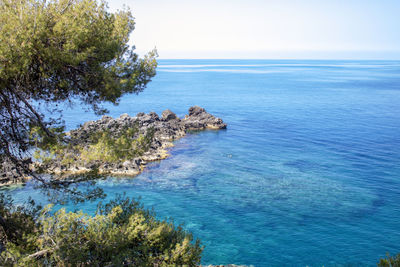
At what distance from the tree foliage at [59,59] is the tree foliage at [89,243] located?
2579 millimetres

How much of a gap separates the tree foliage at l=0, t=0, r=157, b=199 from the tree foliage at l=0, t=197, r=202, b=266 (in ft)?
8.46

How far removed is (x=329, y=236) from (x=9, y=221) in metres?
22.3

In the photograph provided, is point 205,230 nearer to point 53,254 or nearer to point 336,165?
point 53,254

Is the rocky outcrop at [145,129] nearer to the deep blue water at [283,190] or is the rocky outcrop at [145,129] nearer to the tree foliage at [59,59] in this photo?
the tree foliage at [59,59]

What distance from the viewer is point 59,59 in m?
9.84

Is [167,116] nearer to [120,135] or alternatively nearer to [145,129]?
[145,129]

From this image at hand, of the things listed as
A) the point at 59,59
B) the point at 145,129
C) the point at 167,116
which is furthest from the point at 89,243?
the point at 167,116

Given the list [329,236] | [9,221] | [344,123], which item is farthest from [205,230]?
[344,123]

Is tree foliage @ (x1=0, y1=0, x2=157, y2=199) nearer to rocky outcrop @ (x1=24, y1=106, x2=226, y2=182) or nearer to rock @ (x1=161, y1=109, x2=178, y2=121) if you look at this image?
rocky outcrop @ (x1=24, y1=106, x2=226, y2=182)

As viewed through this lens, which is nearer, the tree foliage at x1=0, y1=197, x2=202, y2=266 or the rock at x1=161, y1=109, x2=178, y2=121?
the tree foliage at x1=0, y1=197, x2=202, y2=266

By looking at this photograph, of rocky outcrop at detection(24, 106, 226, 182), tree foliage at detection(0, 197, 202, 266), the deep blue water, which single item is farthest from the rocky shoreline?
the deep blue water

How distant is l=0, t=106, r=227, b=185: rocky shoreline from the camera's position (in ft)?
38.2

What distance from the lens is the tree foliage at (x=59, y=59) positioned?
9133mm

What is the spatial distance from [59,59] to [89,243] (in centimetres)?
638
